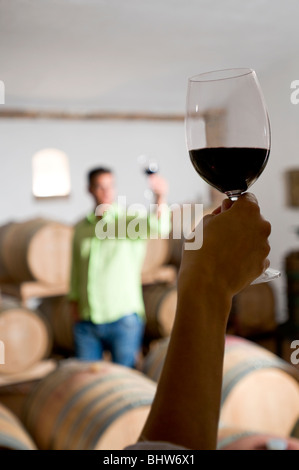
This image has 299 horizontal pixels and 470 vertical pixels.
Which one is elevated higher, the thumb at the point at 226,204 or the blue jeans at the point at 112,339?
the thumb at the point at 226,204

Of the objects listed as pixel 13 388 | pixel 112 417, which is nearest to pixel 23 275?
pixel 13 388

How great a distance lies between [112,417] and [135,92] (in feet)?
13.3

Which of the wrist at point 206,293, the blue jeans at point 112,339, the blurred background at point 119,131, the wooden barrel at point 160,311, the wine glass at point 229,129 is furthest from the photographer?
the wooden barrel at point 160,311

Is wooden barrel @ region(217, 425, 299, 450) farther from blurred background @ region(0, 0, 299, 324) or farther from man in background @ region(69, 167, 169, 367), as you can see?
man in background @ region(69, 167, 169, 367)

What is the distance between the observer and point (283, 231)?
5.76 m

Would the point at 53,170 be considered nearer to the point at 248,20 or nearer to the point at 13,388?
the point at 13,388

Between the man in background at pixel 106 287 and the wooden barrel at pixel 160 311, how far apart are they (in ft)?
3.99

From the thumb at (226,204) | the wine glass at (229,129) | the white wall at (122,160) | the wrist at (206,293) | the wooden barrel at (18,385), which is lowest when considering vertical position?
the wooden barrel at (18,385)

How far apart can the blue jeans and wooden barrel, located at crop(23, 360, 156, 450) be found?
2.76 feet

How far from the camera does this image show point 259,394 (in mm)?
1877

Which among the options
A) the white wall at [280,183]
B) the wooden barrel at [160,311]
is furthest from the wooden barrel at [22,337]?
the white wall at [280,183]

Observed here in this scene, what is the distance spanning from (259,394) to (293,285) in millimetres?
2801

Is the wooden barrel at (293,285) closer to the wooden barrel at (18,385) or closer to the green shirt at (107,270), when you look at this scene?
the green shirt at (107,270)

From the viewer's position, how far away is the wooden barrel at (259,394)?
6.02 feet
